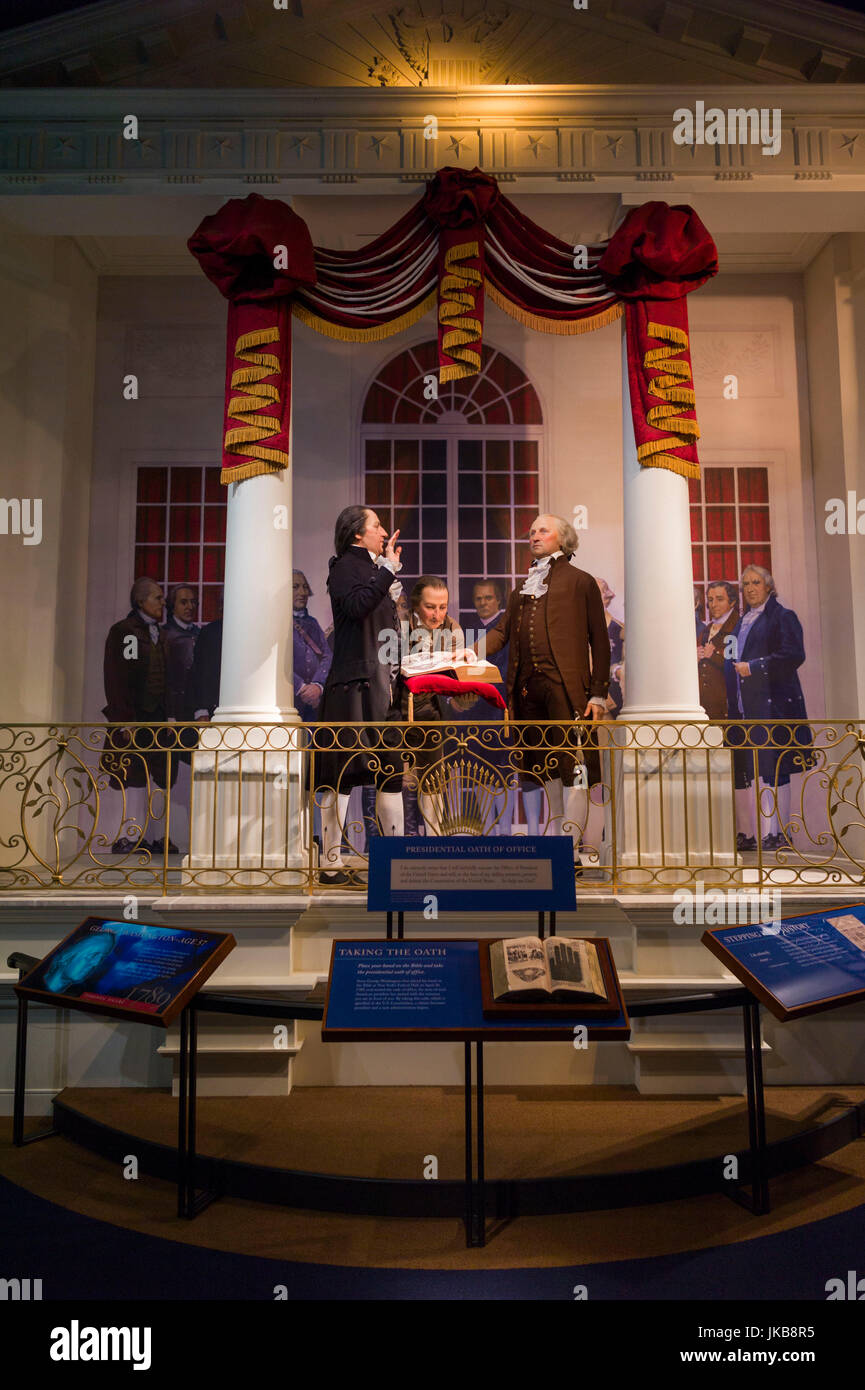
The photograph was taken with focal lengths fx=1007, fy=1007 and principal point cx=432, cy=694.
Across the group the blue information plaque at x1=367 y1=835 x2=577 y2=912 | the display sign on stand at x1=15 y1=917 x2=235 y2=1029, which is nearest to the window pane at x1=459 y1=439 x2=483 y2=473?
the blue information plaque at x1=367 y1=835 x2=577 y2=912

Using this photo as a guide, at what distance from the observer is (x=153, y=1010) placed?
11.8ft

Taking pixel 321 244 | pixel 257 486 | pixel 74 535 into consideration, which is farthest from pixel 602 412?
pixel 74 535

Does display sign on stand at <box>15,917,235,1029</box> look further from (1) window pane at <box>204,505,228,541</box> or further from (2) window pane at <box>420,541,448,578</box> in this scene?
(2) window pane at <box>420,541,448,578</box>

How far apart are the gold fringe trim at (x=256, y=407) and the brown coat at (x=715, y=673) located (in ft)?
13.7

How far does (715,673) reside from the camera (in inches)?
336

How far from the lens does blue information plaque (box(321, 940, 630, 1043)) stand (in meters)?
3.24

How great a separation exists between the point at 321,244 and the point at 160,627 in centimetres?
338

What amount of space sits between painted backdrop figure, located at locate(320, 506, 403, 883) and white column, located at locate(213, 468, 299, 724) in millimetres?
416

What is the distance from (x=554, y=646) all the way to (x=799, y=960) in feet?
8.92

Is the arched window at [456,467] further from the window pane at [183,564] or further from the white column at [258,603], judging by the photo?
the white column at [258,603]

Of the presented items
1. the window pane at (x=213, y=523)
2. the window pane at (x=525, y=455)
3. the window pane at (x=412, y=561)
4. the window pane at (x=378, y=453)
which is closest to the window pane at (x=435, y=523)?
the window pane at (x=412, y=561)

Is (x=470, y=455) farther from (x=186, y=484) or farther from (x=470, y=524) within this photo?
(x=186, y=484)

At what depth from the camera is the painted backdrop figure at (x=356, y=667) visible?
545cm
